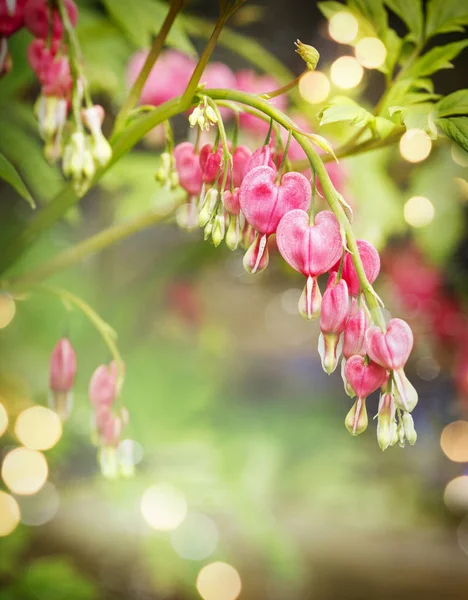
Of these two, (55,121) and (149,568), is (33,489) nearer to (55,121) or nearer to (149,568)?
(149,568)

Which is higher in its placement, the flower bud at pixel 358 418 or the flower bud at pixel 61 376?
the flower bud at pixel 358 418

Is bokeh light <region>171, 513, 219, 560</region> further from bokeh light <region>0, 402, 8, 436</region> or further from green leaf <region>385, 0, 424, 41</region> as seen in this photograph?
green leaf <region>385, 0, 424, 41</region>

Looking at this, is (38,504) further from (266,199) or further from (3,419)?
(266,199)

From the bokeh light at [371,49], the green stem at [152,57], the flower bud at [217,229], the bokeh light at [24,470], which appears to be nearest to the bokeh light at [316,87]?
the bokeh light at [371,49]

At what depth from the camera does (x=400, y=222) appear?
87 centimetres

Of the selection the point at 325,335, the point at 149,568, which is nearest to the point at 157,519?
the point at 149,568

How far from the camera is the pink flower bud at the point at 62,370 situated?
51 centimetres

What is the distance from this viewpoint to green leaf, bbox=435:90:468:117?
39 centimetres

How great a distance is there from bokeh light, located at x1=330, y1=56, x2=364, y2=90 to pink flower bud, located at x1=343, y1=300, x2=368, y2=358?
540 mm

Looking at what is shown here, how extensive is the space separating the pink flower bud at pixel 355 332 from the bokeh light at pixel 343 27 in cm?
32

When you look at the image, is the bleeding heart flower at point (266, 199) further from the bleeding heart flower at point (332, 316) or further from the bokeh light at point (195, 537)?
the bokeh light at point (195, 537)

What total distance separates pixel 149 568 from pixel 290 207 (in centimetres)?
74

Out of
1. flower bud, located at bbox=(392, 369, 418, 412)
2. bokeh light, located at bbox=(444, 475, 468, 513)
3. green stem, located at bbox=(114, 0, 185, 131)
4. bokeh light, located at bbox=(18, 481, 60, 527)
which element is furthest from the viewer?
bokeh light, located at bbox=(444, 475, 468, 513)

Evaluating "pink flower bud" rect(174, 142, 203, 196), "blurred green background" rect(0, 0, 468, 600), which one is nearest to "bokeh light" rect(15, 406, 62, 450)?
"blurred green background" rect(0, 0, 468, 600)
